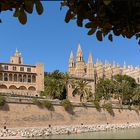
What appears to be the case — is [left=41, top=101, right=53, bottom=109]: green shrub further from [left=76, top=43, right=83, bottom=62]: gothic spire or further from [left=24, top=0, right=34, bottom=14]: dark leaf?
[left=76, top=43, right=83, bottom=62]: gothic spire

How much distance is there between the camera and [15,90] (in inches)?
2699

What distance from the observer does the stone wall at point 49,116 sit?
38.8 m

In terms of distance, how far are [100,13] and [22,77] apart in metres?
69.4

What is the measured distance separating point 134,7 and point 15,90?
65330mm

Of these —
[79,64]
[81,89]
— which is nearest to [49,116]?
[81,89]

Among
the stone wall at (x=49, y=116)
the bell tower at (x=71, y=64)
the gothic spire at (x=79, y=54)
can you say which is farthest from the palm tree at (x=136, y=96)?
the bell tower at (x=71, y=64)

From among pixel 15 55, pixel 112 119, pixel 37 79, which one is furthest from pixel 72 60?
pixel 112 119

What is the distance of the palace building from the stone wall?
21.9 m

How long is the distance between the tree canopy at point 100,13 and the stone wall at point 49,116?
3412 centimetres

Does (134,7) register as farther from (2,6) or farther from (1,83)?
(1,83)

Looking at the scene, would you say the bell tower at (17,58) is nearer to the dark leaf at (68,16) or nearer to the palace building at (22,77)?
the palace building at (22,77)

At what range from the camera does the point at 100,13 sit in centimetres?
436

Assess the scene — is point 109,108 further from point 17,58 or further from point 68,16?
point 68,16

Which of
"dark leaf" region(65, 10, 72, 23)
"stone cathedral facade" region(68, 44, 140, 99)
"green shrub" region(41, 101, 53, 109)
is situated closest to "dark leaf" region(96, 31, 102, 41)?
"dark leaf" region(65, 10, 72, 23)
